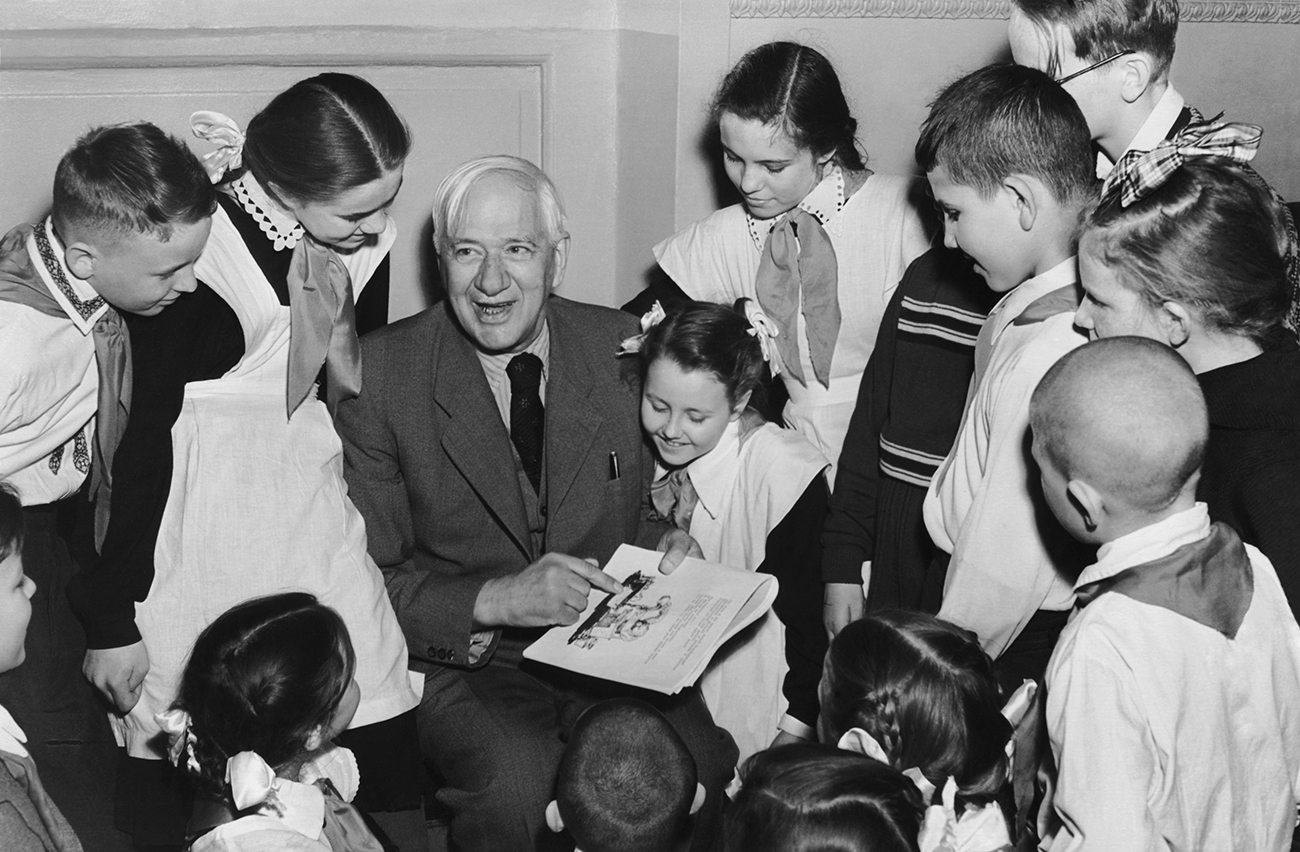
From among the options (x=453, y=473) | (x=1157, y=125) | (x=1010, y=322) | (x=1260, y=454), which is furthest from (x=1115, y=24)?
(x=453, y=473)

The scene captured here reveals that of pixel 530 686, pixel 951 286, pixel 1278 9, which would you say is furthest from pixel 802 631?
pixel 1278 9

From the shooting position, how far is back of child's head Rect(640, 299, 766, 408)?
3.13 metres

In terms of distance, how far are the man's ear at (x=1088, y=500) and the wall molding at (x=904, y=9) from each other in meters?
2.24

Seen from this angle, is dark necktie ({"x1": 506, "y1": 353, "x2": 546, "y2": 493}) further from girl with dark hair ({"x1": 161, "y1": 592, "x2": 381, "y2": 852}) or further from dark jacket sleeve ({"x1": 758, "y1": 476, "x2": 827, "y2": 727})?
girl with dark hair ({"x1": 161, "y1": 592, "x2": 381, "y2": 852})

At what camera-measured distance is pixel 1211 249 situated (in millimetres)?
2262

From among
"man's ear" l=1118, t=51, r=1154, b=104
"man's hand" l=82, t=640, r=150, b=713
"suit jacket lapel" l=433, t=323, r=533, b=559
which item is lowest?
"man's hand" l=82, t=640, r=150, b=713

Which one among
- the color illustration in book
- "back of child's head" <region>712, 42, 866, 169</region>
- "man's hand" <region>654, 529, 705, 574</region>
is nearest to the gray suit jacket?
"man's hand" <region>654, 529, 705, 574</region>

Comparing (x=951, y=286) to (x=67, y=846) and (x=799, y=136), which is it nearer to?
(x=799, y=136)

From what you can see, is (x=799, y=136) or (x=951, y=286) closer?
(x=951, y=286)

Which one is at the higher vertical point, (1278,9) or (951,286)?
(1278,9)

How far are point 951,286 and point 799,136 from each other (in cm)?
61

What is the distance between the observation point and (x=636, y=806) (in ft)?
7.45

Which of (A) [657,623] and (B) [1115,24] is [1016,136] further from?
(A) [657,623]

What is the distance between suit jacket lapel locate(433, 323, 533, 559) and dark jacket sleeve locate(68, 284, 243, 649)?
1.83 feet
